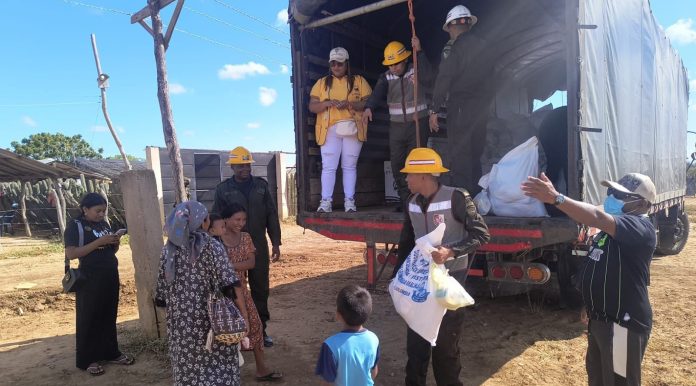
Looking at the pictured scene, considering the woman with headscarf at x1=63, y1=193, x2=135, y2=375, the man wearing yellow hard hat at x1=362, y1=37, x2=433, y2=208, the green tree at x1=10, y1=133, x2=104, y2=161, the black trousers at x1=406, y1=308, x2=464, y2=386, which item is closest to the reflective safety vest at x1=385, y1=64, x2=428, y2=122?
the man wearing yellow hard hat at x1=362, y1=37, x2=433, y2=208

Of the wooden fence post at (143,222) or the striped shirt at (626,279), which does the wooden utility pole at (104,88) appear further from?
the striped shirt at (626,279)

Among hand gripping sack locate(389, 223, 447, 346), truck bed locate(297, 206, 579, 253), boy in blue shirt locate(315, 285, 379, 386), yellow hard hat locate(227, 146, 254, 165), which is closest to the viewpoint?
boy in blue shirt locate(315, 285, 379, 386)

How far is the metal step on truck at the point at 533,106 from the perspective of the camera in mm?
3271

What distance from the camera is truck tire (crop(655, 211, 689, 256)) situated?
8.33 meters

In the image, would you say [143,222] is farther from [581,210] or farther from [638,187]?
[638,187]

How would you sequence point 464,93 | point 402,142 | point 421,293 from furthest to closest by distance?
point 402,142
point 464,93
point 421,293

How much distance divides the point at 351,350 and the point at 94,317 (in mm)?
2789

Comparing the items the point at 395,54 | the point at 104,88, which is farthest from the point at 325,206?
the point at 104,88

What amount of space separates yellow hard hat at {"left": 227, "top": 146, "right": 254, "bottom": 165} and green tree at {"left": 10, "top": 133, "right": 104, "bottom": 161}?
4179 centimetres

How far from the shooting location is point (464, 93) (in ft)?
13.4

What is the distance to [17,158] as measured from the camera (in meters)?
10.4

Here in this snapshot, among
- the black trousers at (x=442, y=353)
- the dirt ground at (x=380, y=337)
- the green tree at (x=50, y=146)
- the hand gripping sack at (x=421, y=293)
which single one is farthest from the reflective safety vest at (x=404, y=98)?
the green tree at (x=50, y=146)

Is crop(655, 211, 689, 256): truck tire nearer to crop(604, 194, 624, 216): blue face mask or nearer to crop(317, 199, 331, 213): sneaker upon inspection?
crop(317, 199, 331, 213): sneaker

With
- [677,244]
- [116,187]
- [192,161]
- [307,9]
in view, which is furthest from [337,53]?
[116,187]
